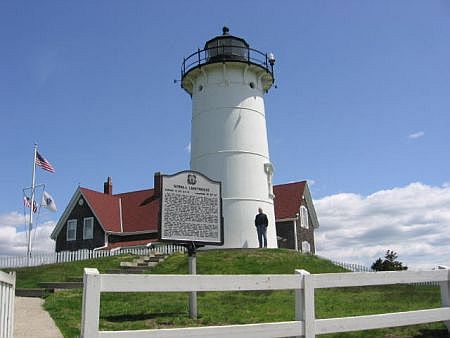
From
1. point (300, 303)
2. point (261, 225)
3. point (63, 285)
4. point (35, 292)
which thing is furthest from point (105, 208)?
point (300, 303)

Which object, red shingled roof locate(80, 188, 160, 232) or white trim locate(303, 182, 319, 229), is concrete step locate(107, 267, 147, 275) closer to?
red shingled roof locate(80, 188, 160, 232)

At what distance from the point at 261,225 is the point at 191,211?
1356 centimetres

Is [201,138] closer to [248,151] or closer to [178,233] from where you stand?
[248,151]

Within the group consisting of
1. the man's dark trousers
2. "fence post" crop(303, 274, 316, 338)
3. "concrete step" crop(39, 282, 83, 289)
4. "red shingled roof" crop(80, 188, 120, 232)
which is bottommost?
"fence post" crop(303, 274, 316, 338)

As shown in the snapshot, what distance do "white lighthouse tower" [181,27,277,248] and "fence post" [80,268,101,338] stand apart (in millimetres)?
19587

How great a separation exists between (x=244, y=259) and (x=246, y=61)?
11249 millimetres

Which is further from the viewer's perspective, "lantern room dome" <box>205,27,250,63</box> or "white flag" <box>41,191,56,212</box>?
"white flag" <box>41,191,56,212</box>

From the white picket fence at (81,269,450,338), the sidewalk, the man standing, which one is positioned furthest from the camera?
the man standing

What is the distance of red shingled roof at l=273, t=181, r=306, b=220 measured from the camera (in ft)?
111

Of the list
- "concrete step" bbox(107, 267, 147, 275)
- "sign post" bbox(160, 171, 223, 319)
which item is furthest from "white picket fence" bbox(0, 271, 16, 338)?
"concrete step" bbox(107, 267, 147, 275)

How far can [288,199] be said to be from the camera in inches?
1374

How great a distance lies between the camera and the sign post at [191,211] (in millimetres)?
10320

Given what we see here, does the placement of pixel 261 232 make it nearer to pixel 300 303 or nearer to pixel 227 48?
pixel 227 48

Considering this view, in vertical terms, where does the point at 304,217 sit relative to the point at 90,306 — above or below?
above
